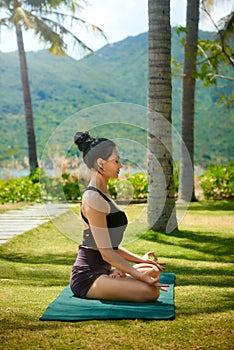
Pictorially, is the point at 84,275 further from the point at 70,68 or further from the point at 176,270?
the point at 70,68

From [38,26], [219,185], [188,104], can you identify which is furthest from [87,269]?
[38,26]

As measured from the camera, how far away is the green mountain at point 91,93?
38875 millimetres

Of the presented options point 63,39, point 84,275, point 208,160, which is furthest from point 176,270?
point 208,160

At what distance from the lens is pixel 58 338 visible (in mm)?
3803

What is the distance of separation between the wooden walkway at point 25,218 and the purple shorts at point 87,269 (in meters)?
3.74

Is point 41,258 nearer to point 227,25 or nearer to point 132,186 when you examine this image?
point 132,186

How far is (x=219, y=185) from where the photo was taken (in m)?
14.4

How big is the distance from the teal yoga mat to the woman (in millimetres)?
76

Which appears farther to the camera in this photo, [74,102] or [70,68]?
[70,68]

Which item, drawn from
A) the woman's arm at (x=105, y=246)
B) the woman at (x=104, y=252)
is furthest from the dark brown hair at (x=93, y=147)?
the woman's arm at (x=105, y=246)

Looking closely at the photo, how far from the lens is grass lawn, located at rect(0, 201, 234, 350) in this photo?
148 inches

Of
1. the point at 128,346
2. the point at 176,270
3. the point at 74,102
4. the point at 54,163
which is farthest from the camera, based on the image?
the point at 74,102

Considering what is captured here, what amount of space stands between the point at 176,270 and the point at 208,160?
3193 centimetres

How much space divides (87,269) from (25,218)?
6.36 meters
